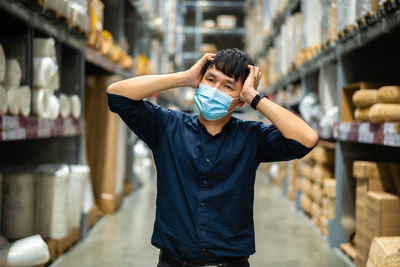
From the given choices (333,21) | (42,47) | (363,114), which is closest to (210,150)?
(363,114)

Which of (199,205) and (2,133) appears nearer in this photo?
(199,205)

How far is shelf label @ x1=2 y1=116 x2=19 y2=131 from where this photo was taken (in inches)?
95.0

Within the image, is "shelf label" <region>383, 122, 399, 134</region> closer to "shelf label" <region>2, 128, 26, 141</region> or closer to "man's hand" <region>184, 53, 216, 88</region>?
"man's hand" <region>184, 53, 216, 88</region>

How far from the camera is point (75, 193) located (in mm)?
3605

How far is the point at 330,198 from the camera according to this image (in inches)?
166

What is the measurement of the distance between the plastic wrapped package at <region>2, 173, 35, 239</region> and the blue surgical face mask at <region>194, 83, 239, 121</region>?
191cm

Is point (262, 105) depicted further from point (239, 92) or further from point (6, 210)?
point (6, 210)

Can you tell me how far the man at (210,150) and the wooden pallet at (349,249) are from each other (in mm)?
2148

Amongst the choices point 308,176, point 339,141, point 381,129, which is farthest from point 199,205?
point 308,176

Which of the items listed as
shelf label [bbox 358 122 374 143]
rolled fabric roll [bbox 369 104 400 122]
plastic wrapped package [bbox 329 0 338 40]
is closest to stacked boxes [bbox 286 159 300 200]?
plastic wrapped package [bbox 329 0 338 40]

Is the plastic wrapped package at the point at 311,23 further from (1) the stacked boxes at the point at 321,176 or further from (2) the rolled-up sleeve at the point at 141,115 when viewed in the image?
(2) the rolled-up sleeve at the point at 141,115

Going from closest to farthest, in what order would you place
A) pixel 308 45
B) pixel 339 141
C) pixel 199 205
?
pixel 199 205 < pixel 339 141 < pixel 308 45

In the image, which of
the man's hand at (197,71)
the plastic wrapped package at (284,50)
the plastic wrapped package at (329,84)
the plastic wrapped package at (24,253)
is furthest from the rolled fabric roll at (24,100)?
the plastic wrapped package at (284,50)

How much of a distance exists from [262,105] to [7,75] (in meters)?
1.85
